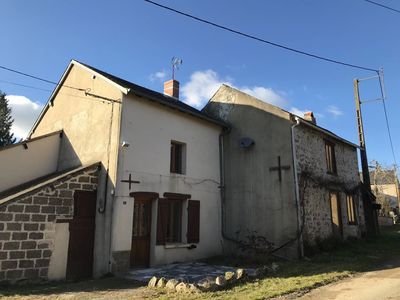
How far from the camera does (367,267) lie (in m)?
10.7

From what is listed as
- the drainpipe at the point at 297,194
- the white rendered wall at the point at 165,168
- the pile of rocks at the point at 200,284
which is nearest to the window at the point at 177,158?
the white rendered wall at the point at 165,168

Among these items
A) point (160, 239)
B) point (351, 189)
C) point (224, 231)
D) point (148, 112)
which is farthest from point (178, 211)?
point (351, 189)

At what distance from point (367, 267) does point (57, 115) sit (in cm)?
1214

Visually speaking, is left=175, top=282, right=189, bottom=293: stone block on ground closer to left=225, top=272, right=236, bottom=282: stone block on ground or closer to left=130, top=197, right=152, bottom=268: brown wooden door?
left=225, top=272, right=236, bottom=282: stone block on ground

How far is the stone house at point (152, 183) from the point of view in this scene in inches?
397

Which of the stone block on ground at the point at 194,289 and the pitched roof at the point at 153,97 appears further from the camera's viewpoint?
the pitched roof at the point at 153,97

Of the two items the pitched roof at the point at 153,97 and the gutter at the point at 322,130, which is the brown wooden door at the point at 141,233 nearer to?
the pitched roof at the point at 153,97

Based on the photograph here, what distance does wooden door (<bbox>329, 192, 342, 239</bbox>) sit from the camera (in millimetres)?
15742

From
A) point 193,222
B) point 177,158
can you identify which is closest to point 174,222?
point 193,222

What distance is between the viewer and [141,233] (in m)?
11.6

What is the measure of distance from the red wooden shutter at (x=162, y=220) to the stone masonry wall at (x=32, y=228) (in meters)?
2.78

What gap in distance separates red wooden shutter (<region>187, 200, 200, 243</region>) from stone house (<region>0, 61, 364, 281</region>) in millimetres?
47

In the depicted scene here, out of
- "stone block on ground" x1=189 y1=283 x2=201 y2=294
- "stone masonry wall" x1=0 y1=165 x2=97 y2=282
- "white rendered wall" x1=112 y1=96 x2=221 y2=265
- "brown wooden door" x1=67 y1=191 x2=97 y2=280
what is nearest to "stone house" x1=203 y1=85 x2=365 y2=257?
"white rendered wall" x1=112 y1=96 x2=221 y2=265

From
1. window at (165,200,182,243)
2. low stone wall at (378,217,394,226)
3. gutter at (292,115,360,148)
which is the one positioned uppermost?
gutter at (292,115,360,148)
